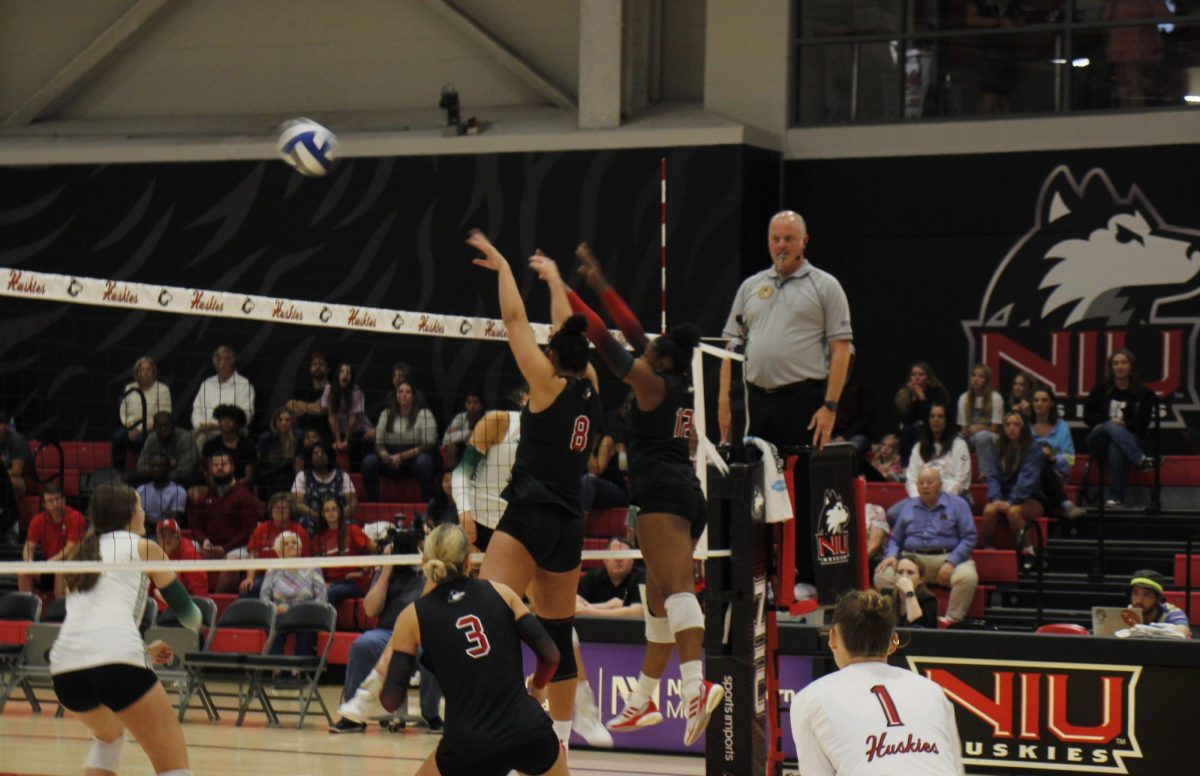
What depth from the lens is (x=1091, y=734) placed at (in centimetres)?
968

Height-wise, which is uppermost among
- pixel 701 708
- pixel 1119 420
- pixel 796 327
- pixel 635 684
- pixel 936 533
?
pixel 796 327

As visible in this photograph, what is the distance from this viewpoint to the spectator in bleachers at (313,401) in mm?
15789

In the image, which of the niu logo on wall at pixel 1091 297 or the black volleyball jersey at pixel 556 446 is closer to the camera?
the black volleyball jersey at pixel 556 446

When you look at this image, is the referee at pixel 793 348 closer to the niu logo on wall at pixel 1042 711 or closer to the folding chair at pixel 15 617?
the niu logo on wall at pixel 1042 711

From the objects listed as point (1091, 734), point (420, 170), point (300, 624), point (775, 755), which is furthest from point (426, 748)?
point (420, 170)

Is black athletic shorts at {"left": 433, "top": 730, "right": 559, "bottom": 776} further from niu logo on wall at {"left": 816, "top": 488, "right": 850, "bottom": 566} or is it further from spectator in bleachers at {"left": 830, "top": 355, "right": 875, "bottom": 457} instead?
spectator in bleachers at {"left": 830, "top": 355, "right": 875, "bottom": 457}

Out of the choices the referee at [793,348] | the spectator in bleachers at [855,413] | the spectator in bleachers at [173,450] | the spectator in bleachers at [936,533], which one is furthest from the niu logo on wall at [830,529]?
the spectator in bleachers at [173,450]

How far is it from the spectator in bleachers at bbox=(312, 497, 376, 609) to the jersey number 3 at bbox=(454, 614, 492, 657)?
274 inches

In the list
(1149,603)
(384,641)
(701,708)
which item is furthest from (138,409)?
(701,708)

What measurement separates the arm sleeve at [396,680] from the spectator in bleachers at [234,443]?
29.2 feet

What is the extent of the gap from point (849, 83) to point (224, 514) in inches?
303

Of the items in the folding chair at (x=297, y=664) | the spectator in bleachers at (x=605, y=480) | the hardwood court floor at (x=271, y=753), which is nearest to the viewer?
the hardwood court floor at (x=271, y=753)

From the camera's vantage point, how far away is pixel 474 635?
6.26 metres

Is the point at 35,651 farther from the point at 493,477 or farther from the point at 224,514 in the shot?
the point at 493,477
